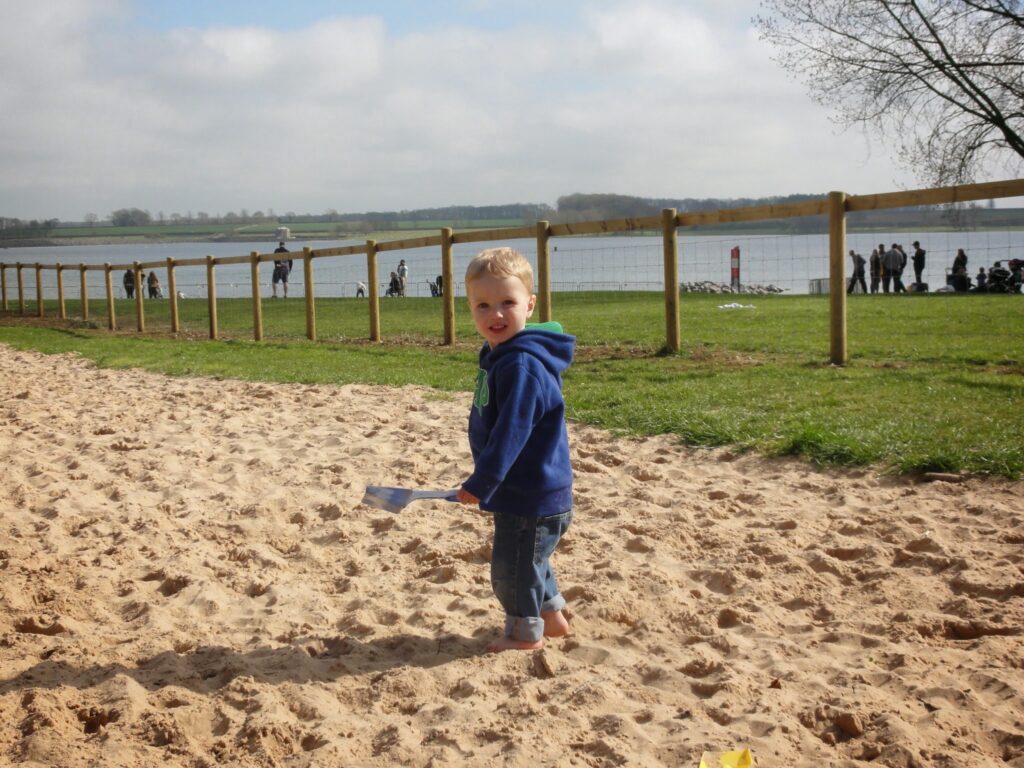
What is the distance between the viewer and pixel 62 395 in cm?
1016

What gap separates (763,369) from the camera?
32.0ft

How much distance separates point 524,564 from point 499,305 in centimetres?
91

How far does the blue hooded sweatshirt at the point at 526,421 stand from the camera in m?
3.38

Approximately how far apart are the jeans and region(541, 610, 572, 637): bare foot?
0.12 metres

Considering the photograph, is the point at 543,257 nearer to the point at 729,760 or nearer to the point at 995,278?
the point at 729,760

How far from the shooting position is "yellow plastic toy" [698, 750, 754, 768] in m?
2.71

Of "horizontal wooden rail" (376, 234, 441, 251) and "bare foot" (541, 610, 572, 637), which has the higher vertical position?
"horizontal wooden rail" (376, 234, 441, 251)

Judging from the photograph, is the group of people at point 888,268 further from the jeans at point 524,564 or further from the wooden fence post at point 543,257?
the jeans at point 524,564

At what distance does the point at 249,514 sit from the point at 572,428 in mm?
2716

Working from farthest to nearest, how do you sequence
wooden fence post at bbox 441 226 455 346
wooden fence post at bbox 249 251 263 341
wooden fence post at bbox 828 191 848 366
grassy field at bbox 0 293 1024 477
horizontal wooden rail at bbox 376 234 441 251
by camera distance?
wooden fence post at bbox 249 251 263 341
horizontal wooden rail at bbox 376 234 441 251
wooden fence post at bbox 441 226 455 346
wooden fence post at bbox 828 191 848 366
grassy field at bbox 0 293 1024 477

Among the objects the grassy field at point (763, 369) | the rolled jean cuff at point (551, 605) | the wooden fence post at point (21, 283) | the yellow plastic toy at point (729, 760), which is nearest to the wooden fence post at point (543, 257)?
the grassy field at point (763, 369)

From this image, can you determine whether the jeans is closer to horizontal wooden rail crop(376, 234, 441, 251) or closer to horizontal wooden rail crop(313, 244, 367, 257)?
horizontal wooden rail crop(376, 234, 441, 251)

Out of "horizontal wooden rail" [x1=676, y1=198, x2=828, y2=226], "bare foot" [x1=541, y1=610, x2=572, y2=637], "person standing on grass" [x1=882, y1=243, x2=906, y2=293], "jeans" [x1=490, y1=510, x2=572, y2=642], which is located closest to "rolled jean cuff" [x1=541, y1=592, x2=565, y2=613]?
"bare foot" [x1=541, y1=610, x2=572, y2=637]

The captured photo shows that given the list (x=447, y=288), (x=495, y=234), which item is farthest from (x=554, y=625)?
(x=447, y=288)
